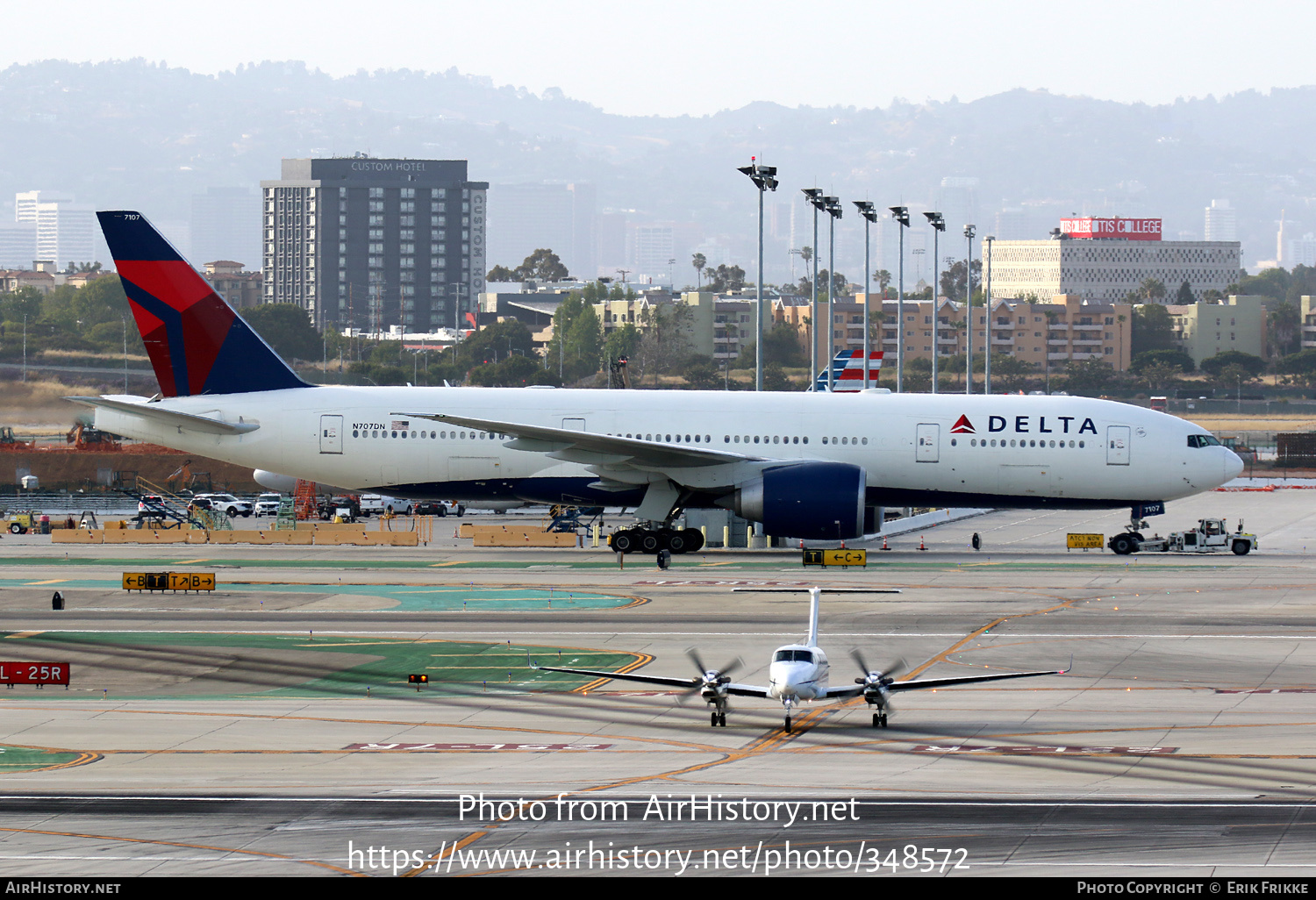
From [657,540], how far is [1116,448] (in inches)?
613

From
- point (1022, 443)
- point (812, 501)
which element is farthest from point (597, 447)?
point (1022, 443)

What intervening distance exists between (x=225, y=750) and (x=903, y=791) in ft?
34.4

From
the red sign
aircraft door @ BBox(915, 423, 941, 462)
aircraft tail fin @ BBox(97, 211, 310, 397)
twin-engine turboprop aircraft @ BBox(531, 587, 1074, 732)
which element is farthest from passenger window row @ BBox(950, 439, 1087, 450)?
the red sign

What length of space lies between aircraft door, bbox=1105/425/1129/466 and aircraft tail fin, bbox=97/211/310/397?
2800cm

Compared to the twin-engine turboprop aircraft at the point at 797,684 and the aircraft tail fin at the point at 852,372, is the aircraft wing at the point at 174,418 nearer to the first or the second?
the twin-engine turboprop aircraft at the point at 797,684

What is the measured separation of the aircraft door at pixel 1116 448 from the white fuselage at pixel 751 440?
29 millimetres

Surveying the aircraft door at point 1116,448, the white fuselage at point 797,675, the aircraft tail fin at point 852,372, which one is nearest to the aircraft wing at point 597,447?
the aircraft door at point 1116,448

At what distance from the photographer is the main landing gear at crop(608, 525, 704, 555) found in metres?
49.8

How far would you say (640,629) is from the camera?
34.6 metres

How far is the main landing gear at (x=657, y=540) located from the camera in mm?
49812

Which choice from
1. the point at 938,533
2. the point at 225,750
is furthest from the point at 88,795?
the point at 938,533

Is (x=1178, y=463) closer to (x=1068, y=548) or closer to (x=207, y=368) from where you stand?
(x=1068, y=548)

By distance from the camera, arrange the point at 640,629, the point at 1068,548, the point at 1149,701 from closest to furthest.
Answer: the point at 1149,701, the point at 640,629, the point at 1068,548

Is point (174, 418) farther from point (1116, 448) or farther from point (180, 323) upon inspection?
point (1116, 448)
